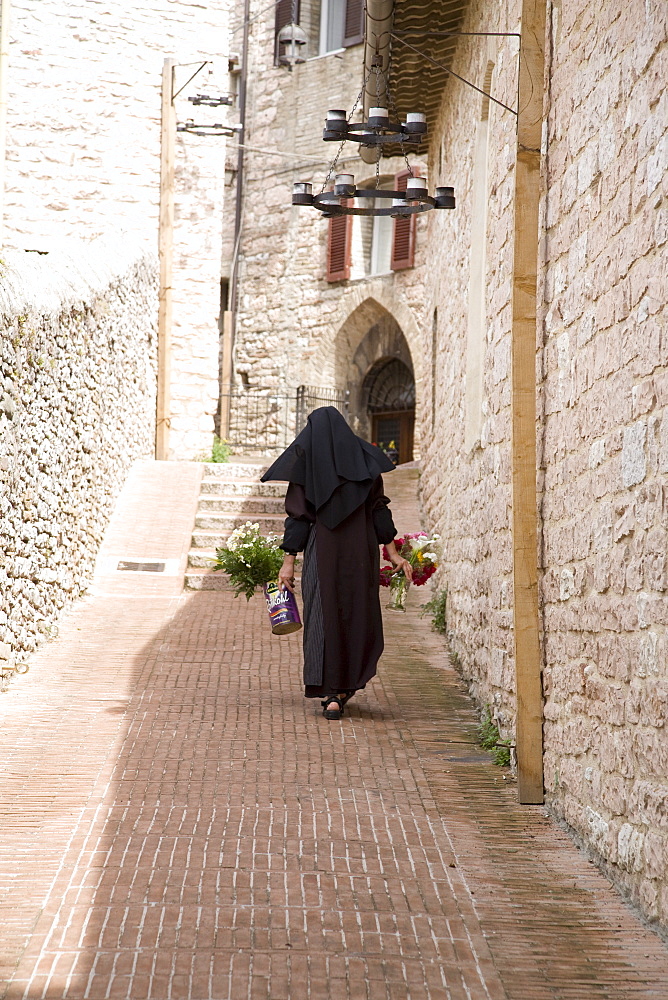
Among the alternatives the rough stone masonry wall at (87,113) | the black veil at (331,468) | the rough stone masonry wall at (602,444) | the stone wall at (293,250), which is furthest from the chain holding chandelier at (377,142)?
the stone wall at (293,250)

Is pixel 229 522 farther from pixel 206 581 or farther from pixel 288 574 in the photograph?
pixel 288 574

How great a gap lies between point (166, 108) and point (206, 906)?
12.2 m

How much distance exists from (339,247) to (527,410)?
15865 millimetres

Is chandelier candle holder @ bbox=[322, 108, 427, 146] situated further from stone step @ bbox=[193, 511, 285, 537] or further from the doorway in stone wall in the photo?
the doorway in stone wall

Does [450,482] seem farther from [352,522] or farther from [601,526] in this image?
[601,526]

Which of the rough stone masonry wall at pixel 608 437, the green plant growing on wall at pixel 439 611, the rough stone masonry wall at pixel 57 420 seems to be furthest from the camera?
the green plant growing on wall at pixel 439 611

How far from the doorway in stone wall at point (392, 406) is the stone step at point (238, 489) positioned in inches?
344

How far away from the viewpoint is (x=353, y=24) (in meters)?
19.8

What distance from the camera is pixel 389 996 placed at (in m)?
2.94

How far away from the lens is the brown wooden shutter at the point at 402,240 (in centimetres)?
1911

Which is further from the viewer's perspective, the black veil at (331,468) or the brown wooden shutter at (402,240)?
the brown wooden shutter at (402,240)

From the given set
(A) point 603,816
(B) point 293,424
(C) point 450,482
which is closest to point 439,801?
(A) point 603,816

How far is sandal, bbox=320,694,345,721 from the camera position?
5.85m

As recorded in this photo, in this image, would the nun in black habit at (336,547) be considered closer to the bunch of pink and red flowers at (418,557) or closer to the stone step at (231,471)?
the bunch of pink and red flowers at (418,557)
